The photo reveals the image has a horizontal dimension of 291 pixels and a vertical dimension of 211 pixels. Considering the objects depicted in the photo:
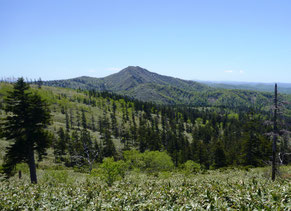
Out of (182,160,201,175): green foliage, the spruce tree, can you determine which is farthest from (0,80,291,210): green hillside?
the spruce tree

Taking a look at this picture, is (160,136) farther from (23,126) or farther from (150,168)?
(23,126)

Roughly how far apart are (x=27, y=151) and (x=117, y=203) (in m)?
20.3

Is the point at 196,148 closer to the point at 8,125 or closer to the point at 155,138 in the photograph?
the point at 155,138

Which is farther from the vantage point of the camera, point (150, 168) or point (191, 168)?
point (191, 168)

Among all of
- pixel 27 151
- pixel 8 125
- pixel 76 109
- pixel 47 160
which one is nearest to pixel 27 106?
pixel 8 125

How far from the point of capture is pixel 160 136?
117062 mm

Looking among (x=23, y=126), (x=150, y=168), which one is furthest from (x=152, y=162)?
(x=23, y=126)

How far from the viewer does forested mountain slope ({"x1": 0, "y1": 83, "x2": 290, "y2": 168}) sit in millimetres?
62172

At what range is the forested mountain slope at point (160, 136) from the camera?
Result: 62172mm

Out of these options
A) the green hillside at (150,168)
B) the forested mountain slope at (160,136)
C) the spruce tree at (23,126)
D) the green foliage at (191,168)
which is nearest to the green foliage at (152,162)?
the green hillside at (150,168)

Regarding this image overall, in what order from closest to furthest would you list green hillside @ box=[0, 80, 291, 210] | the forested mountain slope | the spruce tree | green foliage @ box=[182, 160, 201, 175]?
1. green hillside @ box=[0, 80, 291, 210]
2. the spruce tree
3. green foliage @ box=[182, 160, 201, 175]
4. the forested mountain slope

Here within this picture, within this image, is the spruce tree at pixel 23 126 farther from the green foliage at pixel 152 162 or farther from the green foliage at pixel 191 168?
the green foliage at pixel 152 162

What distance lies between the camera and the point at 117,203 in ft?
22.8

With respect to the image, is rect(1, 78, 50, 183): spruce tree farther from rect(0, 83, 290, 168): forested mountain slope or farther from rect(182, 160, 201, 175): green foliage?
rect(182, 160, 201, 175): green foliage
